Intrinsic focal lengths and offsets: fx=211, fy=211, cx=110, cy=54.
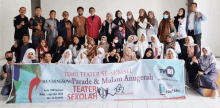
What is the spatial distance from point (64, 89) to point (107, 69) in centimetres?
94

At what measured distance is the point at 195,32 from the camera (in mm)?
5578

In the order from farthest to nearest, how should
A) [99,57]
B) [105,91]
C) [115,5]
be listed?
[115,5] < [99,57] < [105,91]

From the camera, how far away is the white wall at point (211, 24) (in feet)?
26.0

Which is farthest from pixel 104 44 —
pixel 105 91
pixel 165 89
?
pixel 165 89

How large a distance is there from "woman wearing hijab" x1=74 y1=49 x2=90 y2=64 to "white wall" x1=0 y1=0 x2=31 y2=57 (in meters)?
3.35

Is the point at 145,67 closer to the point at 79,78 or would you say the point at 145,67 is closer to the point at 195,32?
the point at 79,78

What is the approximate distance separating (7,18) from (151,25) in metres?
4.91

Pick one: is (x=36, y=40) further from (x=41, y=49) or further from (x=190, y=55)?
(x=190, y=55)

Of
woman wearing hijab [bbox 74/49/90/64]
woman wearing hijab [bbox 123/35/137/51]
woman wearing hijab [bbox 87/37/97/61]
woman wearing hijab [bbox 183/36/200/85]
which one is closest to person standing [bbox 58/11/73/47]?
woman wearing hijab [bbox 87/37/97/61]

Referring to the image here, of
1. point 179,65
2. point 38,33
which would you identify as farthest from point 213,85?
point 38,33

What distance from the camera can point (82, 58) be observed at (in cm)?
514

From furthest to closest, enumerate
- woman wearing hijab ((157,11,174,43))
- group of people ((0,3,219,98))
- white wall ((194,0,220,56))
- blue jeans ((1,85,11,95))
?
white wall ((194,0,220,56)) → woman wearing hijab ((157,11,174,43)) → group of people ((0,3,219,98)) → blue jeans ((1,85,11,95))

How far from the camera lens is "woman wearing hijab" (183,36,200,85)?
4824 millimetres

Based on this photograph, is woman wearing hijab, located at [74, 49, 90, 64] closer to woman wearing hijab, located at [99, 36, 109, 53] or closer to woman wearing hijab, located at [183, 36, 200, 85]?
woman wearing hijab, located at [99, 36, 109, 53]
